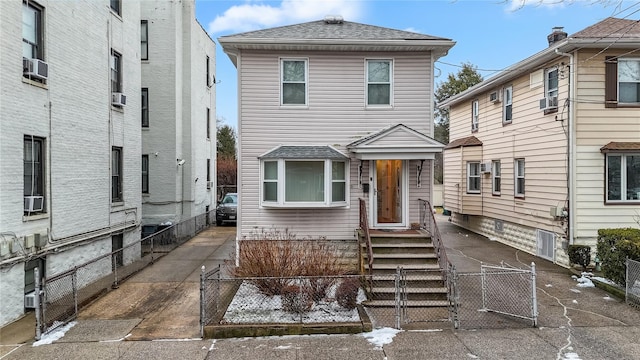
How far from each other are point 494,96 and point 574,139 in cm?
525

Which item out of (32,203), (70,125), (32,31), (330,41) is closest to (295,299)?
(32,203)

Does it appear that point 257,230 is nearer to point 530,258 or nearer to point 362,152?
point 362,152

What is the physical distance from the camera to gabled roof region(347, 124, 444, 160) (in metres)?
9.80

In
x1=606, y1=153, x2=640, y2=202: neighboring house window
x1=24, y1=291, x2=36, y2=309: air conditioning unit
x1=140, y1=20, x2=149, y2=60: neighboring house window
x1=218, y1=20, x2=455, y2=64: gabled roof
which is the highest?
x1=140, y1=20, x2=149, y2=60: neighboring house window

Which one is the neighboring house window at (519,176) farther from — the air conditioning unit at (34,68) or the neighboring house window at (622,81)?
the air conditioning unit at (34,68)

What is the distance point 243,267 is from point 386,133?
15.2ft

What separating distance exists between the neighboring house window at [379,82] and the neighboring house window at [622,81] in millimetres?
5905

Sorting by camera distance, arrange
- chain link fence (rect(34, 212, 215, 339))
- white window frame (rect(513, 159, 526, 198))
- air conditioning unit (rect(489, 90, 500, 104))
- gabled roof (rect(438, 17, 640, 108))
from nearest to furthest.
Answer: chain link fence (rect(34, 212, 215, 339))
gabled roof (rect(438, 17, 640, 108))
white window frame (rect(513, 159, 526, 198))
air conditioning unit (rect(489, 90, 500, 104))

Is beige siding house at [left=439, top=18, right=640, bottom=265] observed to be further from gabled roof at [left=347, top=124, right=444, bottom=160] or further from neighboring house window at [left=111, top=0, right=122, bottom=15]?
neighboring house window at [left=111, top=0, right=122, bottom=15]

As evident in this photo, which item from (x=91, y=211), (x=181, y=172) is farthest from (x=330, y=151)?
(x=181, y=172)

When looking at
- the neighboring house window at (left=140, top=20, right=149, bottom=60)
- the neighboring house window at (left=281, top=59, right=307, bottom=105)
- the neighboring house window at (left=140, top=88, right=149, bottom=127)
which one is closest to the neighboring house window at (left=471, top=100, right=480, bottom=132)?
the neighboring house window at (left=281, top=59, right=307, bottom=105)

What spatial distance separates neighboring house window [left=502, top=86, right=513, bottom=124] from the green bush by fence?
6.51 meters

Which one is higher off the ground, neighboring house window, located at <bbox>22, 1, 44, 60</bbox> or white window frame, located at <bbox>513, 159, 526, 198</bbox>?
neighboring house window, located at <bbox>22, 1, 44, 60</bbox>

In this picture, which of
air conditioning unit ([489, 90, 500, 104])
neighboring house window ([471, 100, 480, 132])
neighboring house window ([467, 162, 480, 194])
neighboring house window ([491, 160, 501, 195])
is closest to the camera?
air conditioning unit ([489, 90, 500, 104])
